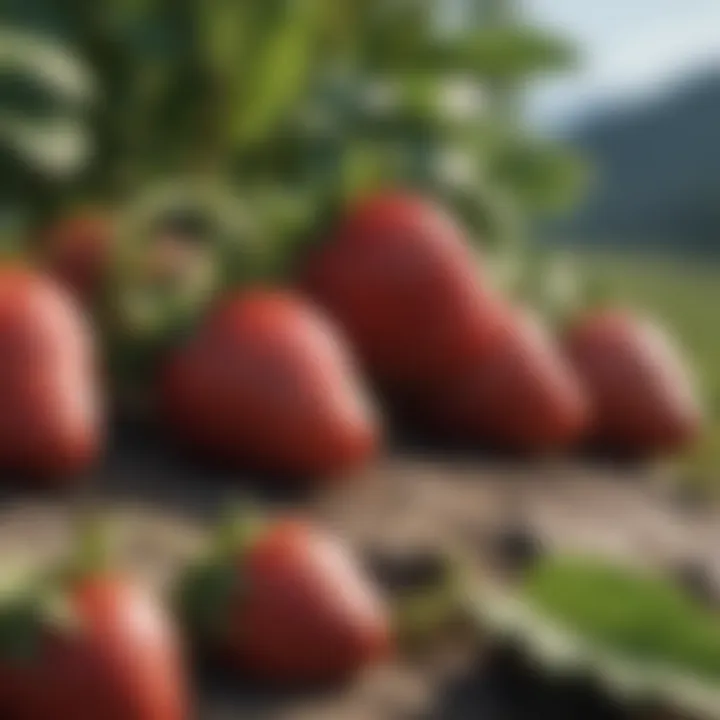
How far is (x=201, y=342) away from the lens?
46.5 inches

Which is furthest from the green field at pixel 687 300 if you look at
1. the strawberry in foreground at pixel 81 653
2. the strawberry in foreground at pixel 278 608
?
the strawberry in foreground at pixel 81 653

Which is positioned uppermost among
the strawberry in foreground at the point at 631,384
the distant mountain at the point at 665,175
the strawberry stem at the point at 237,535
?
the distant mountain at the point at 665,175

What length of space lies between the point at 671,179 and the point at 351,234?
16.1 ft

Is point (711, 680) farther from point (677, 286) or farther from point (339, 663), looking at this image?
point (677, 286)

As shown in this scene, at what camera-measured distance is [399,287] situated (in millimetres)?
1286

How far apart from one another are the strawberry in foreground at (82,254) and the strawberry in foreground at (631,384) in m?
0.33

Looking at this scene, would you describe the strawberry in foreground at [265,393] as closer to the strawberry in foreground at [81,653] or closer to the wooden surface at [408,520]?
the wooden surface at [408,520]

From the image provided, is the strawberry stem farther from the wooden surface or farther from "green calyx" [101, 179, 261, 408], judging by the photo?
"green calyx" [101, 179, 261, 408]

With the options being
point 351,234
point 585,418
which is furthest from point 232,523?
point 585,418

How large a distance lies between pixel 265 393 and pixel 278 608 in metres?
0.21

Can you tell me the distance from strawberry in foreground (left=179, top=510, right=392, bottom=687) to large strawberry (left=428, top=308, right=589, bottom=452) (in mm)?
340

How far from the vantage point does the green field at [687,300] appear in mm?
1630

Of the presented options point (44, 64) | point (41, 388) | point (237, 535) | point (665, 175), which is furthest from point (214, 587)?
point (665, 175)

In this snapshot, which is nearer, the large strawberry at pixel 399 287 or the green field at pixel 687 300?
the large strawberry at pixel 399 287
